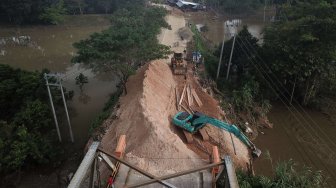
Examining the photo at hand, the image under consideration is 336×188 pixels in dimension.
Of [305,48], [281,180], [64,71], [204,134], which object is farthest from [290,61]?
[64,71]

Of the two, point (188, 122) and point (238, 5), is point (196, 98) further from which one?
point (238, 5)

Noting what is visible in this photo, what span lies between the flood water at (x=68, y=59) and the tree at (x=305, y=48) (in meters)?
14.8

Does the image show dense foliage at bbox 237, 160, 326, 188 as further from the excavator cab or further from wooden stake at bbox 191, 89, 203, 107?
wooden stake at bbox 191, 89, 203, 107

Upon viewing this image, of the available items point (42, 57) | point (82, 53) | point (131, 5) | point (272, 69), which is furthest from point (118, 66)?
point (131, 5)

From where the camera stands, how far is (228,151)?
18.6 m

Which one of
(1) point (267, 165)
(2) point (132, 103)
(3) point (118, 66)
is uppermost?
(3) point (118, 66)

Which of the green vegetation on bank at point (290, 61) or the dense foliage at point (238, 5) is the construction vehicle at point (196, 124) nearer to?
the green vegetation on bank at point (290, 61)

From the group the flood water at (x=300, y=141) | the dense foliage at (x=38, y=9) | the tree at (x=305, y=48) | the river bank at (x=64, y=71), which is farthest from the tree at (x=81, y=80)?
the dense foliage at (x=38, y=9)

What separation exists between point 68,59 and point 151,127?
2276 cm

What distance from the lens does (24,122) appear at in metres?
19.3

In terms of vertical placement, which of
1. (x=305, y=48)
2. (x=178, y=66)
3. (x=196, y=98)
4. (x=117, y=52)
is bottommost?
(x=196, y=98)

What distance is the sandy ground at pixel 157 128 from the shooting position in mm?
15461

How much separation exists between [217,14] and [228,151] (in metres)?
42.5

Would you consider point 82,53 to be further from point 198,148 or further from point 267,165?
point 267,165
